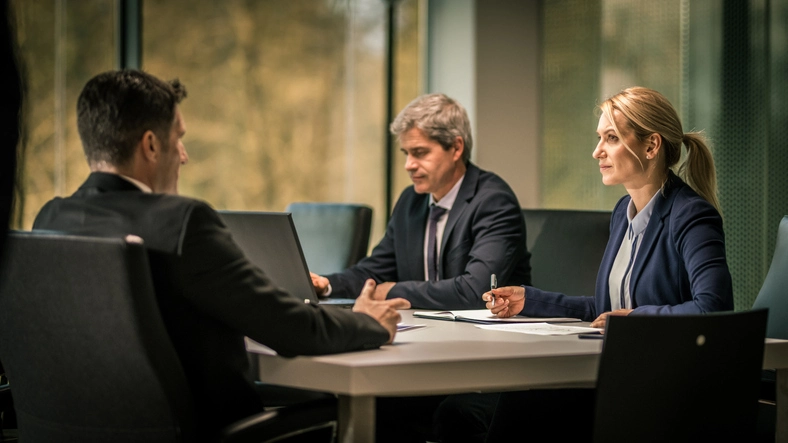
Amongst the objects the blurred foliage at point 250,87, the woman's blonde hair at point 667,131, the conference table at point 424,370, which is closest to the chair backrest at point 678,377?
the conference table at point 424,370

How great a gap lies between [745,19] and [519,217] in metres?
1.50

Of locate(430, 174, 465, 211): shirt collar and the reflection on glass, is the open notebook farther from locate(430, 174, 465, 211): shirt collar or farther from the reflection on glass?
the reflection on glass

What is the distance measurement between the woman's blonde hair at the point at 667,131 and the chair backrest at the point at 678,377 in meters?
0.82

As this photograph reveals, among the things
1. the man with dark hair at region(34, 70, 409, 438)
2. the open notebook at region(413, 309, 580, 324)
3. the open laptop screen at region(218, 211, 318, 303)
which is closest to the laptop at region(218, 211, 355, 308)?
the open laptop screen at region(218, 211, 318, 303)

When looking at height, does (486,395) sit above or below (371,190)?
below

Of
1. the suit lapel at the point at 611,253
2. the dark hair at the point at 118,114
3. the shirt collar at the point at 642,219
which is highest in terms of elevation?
the dark hair at the point at 118,114

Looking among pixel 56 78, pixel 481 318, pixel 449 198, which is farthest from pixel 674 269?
pixel 56 78

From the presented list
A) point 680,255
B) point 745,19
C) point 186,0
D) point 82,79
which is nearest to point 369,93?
point 186,0

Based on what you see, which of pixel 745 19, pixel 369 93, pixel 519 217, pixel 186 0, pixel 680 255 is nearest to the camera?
pixel 680 255

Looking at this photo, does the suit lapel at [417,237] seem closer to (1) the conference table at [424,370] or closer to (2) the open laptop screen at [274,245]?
(2) the open laptop screen at [274,245]

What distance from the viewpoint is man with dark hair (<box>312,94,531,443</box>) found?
2703mm

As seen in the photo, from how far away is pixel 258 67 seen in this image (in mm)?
5230

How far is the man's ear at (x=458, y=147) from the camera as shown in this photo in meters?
3.34

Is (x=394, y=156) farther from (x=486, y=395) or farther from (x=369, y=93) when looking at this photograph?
(x=486, y=395)
